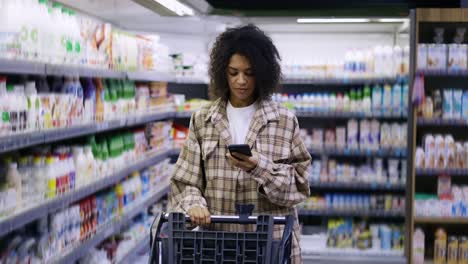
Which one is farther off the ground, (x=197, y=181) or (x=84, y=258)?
(x=197, y=181)

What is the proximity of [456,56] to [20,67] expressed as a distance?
3732 mm

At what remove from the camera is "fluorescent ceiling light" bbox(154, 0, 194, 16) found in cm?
514

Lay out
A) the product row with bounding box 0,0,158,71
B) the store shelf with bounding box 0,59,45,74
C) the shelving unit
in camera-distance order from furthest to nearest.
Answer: the shelving unit, the product row with bounding box 0,0,158,71, the store shelf with bounding box 0,59,45,74

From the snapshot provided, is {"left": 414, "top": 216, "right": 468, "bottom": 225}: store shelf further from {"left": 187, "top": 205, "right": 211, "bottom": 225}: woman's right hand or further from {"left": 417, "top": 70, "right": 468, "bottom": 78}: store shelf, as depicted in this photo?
{"left": 187, "top": 205, "right": 211, "bottom": 225}: woman's right hand

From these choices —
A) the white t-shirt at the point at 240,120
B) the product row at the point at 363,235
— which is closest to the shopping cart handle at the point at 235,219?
the white t-shirt at the point at 240,120

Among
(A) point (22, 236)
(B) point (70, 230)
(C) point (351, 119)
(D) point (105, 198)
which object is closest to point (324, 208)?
(C) point (351, 119)

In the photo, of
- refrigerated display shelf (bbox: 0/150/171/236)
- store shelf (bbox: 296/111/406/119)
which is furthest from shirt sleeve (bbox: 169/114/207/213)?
store shelf (bbox: 296/111/406/119)

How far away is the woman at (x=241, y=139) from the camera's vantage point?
8.52 feet

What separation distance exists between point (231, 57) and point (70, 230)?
1583mm

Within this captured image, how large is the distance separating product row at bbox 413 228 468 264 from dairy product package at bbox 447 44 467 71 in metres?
1.40

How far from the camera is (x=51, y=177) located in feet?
10.7

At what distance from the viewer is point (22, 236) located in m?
3.19

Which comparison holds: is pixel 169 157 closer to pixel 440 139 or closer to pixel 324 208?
pixel 324 208

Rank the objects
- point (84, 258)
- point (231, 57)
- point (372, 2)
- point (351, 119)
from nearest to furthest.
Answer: point (231, 57)
point (84, 258)
point (351, 119)
point (372, 2)
